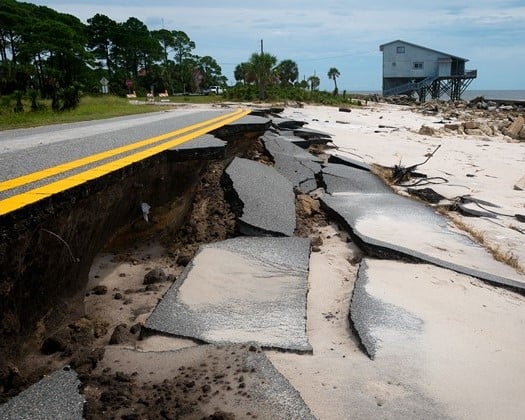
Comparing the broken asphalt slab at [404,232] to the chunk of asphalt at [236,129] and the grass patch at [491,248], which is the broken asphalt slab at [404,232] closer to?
the grass patch at [491,248]

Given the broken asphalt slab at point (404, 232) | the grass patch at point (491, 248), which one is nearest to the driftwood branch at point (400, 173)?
the broken asphalt slab at point (404, 232)

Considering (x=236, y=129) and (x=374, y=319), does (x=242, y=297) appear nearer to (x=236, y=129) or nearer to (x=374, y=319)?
(x=374, y=319)

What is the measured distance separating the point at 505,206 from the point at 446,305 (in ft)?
14.5

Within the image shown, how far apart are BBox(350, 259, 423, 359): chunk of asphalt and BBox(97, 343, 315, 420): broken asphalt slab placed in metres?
0.64

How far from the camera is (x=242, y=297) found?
3.11 meters

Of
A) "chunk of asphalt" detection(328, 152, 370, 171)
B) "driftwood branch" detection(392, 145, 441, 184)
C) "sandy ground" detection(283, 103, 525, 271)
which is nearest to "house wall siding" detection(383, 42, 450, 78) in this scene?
"sandy ground" detection(283, 103, 525, 271)

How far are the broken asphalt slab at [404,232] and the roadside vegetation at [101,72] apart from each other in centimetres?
579

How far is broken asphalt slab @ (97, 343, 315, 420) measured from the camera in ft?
6.47

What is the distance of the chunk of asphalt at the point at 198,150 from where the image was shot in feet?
15.6

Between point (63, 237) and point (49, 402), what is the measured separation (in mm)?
870

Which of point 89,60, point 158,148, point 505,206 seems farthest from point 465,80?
point 158,148

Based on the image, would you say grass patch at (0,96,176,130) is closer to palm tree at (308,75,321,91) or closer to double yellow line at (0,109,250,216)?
double yellow line at (0,109,250,216)

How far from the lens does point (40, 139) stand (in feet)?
18.9

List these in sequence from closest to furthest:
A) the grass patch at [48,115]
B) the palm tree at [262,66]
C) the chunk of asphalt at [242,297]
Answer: the chunk of asphalt at [242,297]
the grass patch at [48,115]
the palm tree at [262,66]
